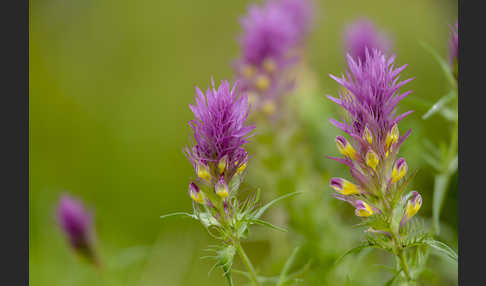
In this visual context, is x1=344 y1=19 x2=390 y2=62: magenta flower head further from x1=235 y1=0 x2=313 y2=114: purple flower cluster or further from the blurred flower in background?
the blurred flower in background

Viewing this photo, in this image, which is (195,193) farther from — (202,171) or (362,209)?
(362,209)

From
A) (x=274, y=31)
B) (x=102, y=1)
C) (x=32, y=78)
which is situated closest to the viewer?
(x=274, y=31)

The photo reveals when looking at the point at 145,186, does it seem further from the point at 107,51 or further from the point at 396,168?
the point at 396,168

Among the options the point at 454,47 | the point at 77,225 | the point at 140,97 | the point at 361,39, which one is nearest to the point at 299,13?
the point at 361,39

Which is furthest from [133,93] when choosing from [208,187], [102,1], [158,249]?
[208,187]

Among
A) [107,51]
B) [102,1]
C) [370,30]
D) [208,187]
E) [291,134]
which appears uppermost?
[102,1]

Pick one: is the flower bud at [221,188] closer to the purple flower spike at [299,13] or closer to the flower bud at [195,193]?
the flower bud at [195,193]

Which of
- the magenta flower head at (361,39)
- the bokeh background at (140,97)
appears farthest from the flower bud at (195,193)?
the bokeh background at (140,97)
